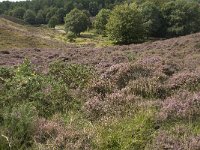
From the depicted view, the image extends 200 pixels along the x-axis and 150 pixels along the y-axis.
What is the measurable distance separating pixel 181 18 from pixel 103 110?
81.5 m

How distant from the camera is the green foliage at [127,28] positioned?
255 ft

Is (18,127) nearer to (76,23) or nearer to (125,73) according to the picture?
(125,73)

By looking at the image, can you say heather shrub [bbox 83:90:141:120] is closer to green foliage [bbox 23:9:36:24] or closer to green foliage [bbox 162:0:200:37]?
green foliage [bbox 162:0:200:37]

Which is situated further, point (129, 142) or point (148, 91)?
point (148, 91)

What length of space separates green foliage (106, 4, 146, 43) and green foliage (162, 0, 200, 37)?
33.0ft

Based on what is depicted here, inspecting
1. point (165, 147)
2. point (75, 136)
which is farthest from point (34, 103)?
point (165, 147)

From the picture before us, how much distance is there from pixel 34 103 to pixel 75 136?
82.1 inches

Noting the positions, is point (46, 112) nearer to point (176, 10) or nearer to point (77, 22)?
point (176, 10)

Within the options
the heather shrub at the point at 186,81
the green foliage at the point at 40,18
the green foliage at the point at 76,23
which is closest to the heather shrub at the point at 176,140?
the heather shrub at the point at 186,81

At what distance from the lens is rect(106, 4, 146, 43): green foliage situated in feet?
255

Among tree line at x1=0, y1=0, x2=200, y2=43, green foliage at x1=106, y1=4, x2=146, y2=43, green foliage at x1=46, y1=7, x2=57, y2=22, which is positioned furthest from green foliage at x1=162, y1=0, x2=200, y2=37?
green foliage at x1=46, y1=7, x2=57, y2=22

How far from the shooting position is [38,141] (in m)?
7.50

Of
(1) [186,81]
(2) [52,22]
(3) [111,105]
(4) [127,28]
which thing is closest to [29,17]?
(2) [52,22]

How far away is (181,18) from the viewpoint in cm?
8688
